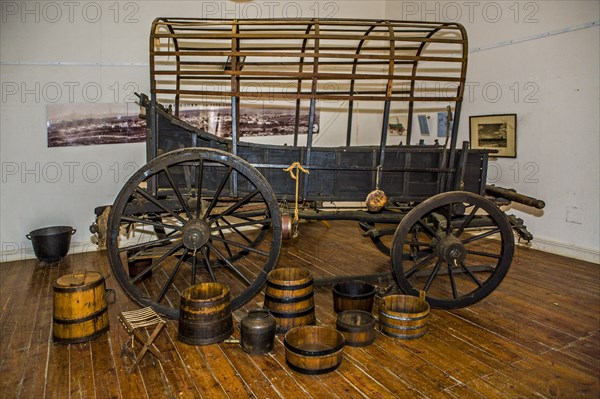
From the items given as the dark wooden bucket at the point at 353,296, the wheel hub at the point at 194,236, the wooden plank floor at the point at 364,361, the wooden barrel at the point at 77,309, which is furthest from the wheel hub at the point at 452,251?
the wooden barrel at the point at 77,309

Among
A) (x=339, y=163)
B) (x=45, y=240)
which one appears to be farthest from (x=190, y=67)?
(x=339, y=163)

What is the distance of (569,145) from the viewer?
593 centimetres

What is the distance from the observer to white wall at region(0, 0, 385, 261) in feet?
18.9

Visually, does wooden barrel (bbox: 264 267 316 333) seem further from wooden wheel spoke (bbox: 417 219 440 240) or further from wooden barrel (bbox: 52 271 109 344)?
wooden barrel (bbox: 52 271 109 344)

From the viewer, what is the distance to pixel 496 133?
22.5ft

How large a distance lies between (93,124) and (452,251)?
15.6 feet

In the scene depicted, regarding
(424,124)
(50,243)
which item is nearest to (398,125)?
(424,124)

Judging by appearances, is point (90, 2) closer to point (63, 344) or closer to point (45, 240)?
point (45, 240)

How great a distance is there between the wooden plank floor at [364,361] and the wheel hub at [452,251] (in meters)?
0.48

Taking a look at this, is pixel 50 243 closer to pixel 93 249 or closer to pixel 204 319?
pixel 93 249

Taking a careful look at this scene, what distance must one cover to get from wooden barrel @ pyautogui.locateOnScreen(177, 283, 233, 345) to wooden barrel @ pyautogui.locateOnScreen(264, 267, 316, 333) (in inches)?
13.3

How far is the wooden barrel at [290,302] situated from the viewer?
351 cm

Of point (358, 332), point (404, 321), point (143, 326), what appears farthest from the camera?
point (143, 326)

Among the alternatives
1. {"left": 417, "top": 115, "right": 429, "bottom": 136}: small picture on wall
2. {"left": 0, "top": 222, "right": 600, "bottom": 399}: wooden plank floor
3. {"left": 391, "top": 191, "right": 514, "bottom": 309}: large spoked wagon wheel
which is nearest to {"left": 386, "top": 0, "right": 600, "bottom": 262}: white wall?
{"left": 417, "top": 115, "right": 429, "bottom": 136}: small picture on wall
